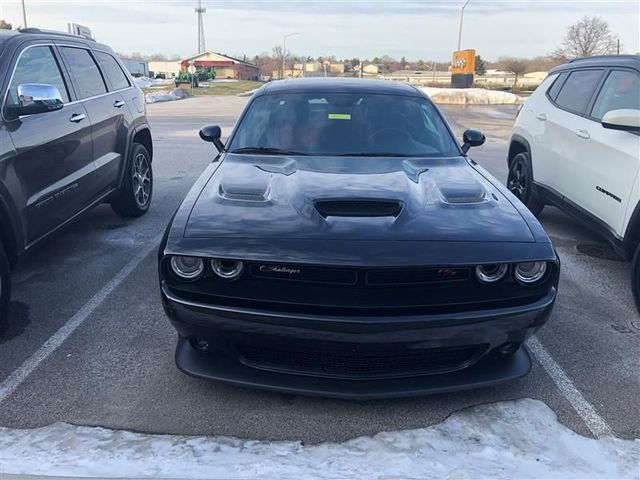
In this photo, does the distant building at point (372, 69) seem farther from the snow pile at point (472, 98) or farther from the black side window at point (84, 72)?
the black side window at point (84, 72)

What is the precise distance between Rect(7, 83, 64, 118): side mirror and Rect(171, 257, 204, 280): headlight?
1816mm

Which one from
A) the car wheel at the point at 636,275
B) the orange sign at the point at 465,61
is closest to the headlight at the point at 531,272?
the car wheel at the point at 636,275

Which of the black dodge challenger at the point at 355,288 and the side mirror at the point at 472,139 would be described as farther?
the side mirror at the point at 472,139

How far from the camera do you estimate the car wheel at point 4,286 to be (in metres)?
3.45

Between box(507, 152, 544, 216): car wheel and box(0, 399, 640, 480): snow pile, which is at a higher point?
box(507, 152, 544, 216): car wheel

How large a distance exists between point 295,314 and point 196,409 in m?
0.80

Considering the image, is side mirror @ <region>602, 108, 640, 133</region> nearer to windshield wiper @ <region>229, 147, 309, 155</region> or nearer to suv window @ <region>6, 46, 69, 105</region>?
windshield wiper @ <region>229, 147, 309, 155</region>

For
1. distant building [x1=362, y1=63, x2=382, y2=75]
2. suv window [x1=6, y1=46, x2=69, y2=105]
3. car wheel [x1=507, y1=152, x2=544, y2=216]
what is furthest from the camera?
distant building [x1=362, y1=63, x2=382, y2=75]

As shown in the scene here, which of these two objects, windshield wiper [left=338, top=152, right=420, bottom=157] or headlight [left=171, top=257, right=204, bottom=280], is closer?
headlight [left=171, top=257, right=204, bottom=280]

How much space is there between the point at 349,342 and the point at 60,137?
119 inches

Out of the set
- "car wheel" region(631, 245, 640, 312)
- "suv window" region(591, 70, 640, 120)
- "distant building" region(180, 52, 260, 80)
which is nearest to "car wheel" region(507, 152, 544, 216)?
"suv window" region(591, 70, 640, 120)

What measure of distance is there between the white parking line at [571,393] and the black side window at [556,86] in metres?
3.32

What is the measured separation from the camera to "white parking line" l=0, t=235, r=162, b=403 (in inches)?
121

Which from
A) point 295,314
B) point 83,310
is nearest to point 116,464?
point 295,314
